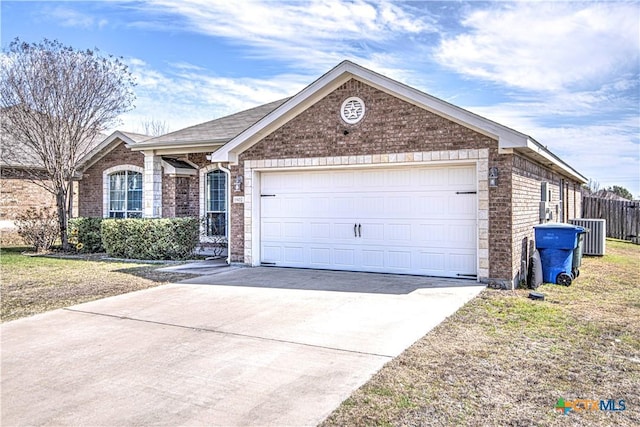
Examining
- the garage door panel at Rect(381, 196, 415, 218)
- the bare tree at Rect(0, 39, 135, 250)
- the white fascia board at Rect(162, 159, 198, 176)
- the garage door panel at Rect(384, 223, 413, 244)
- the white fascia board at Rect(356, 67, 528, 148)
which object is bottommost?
the garage door panel at Rect(384, 223, 413, 244)

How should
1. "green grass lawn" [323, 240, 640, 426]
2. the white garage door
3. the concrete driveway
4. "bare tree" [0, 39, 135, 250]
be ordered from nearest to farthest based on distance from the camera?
"green grass lawn" [323, 240, 640, 426] → the concrete driveway → the white garage door → "bare tree" [0, 39, 135, 250]

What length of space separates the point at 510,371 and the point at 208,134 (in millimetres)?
11989

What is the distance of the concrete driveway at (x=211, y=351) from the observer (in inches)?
145

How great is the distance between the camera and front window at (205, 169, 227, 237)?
14.6 metres

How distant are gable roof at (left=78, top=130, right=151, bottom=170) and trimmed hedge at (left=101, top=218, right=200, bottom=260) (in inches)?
143

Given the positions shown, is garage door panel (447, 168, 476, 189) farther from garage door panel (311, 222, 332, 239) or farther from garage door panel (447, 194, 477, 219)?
garage door panel (311, 222, 332, 239)

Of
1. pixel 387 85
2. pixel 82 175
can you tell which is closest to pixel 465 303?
pixel 387 85

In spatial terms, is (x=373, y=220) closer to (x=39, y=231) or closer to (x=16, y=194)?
(x=39, y=231)

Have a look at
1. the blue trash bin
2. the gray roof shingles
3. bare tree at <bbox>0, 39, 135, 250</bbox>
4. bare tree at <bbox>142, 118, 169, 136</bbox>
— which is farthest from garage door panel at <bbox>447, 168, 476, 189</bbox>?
bare tree at <bbox>142, 118, 169, 136</bbox>

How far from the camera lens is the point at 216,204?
14727 millimetres

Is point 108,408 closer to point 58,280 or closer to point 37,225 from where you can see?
point 58,280

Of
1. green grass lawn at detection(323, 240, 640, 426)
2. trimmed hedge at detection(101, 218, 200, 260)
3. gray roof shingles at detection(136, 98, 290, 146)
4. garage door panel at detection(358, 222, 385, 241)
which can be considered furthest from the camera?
gray roof shingles at detection(136, 98, 290, 146)

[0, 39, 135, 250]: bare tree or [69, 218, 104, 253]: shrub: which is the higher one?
[0, 39, 135, 250]: bare tree

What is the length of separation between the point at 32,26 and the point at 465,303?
47.4 ft
